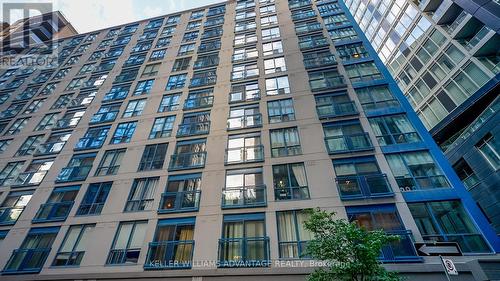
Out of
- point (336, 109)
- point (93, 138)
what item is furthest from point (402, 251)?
point (93, 138)

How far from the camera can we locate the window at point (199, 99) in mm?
21344

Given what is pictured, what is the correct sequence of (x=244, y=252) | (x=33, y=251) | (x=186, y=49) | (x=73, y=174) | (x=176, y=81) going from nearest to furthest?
(x=244, y=252)
(x=33, y=251)
(x=73, y=174)
(x=176, y=81)
(x=186, y=49)

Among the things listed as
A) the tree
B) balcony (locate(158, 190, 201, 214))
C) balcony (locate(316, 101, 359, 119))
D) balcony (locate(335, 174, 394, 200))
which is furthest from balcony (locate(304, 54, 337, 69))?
the tree

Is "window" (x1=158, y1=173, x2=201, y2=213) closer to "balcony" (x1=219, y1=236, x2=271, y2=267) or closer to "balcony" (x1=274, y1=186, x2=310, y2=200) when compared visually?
"balcony" (x1=219, y1=236, x2=271, y2=267)

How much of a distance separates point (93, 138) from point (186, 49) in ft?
46.9

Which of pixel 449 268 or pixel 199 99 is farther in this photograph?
pixel 199 99

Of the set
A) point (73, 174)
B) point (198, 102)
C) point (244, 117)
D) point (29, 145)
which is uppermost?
point (198, 102)

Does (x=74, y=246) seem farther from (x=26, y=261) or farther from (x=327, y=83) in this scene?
(x=327, y=83)

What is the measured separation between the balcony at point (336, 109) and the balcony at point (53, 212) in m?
19.3

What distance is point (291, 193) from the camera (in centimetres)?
1470

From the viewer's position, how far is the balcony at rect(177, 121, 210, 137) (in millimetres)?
19219

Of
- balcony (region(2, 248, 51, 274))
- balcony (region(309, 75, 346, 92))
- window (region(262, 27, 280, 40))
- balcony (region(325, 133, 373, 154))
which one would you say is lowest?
balcony (region(2, 248, 51, 274))

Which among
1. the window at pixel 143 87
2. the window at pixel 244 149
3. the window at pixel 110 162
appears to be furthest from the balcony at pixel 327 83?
the window at pixel 110 162

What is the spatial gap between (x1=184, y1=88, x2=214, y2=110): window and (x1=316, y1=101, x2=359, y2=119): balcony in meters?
9.26
